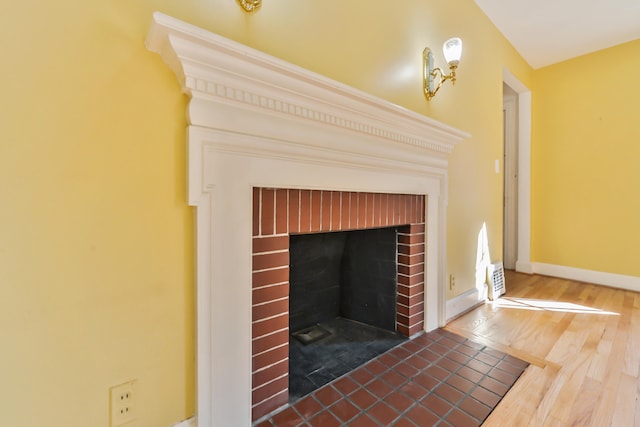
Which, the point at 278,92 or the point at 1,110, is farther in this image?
the point at 278,92

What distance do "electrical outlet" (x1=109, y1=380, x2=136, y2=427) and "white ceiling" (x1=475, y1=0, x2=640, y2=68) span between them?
3308 millimetres

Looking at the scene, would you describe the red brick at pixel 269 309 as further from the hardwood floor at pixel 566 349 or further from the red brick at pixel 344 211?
the hardwood floor at pixel 566 349

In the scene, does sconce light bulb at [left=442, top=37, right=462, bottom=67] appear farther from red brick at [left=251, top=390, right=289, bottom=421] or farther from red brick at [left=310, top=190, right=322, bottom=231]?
red brick at [left=251, top=390, right=289, bottom=421]

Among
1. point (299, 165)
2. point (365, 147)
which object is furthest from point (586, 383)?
Result: point (299, 165)

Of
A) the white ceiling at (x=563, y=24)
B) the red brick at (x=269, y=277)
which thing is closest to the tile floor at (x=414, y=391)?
the red brick at (x=269, y=277)

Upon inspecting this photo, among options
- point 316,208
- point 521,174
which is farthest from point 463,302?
point 521,174

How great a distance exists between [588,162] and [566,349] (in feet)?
8.16

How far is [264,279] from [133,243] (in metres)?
0.47

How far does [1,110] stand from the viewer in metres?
0.67

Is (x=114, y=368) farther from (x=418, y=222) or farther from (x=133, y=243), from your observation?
(x=418, y=222)

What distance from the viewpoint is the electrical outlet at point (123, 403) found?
2.70 ft

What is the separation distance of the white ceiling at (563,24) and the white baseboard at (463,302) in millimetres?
2416

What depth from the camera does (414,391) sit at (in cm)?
129

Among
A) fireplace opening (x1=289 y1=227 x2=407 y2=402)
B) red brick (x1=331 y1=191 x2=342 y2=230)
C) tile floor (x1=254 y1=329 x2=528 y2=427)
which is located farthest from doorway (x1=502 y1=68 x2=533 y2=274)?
red brick (x1=331 y1=191 x2=342 y2=230)
